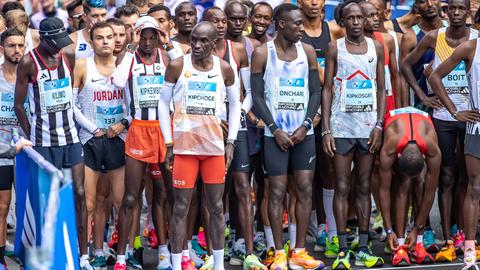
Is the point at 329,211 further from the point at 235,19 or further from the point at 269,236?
the point at 235,19

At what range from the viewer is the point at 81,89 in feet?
39.0

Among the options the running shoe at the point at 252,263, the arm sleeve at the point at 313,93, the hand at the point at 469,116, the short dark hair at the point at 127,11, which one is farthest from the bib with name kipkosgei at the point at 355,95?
the short dark hair at the point at 127,11

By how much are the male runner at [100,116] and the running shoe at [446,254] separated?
10.2 ft

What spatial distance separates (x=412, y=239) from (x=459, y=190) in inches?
34.1

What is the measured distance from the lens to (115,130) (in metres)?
11.8

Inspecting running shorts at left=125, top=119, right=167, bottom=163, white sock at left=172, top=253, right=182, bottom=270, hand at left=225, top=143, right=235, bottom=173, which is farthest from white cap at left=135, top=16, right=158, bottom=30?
white sock at left=172, top=253, right=182, bottom=270

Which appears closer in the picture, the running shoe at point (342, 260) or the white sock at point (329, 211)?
the running shoe at point (342, 260)

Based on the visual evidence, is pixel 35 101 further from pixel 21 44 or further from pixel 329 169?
pixel 329 169

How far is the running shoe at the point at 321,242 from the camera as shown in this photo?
1284 centimetres

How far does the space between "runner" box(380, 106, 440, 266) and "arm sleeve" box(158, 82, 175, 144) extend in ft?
7.26

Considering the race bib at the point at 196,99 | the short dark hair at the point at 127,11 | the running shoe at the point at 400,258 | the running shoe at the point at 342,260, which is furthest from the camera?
the short dark hair at the point at 127,11

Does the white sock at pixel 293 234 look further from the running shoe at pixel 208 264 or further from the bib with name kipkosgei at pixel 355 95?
the bib with name kipkosgei at pixel 355 95

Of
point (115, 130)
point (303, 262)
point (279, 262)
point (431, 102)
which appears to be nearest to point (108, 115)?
point (115, 130)

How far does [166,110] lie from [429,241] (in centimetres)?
326
